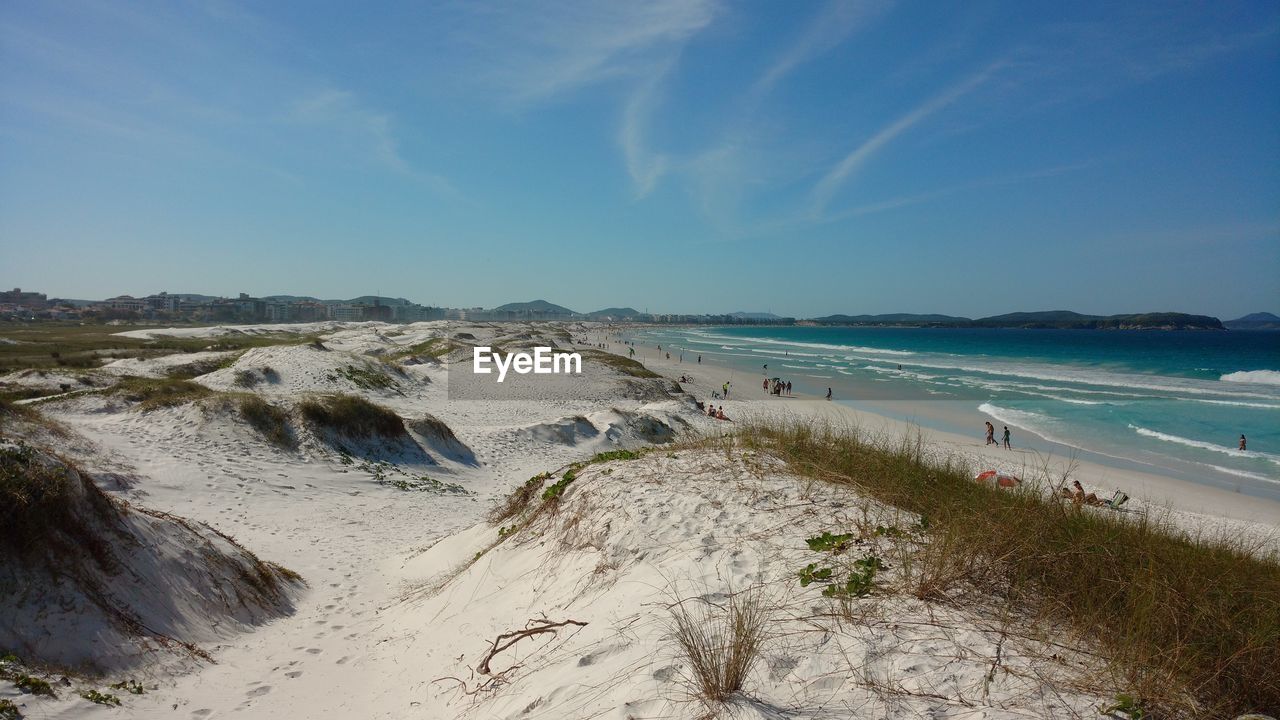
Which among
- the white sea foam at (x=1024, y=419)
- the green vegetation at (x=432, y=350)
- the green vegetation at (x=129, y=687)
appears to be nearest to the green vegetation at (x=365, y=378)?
the green vegetation at (x=432, y=350)

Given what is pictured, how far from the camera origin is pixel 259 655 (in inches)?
241

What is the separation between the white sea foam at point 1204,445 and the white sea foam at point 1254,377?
1513 inches

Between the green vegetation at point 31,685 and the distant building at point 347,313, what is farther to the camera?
the distant building at point 347,313

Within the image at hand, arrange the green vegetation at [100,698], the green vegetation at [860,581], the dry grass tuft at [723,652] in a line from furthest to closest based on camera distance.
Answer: the green vegetation at [100,698], the green vegetation at [860,581], the dry grass tuft at [723,652]

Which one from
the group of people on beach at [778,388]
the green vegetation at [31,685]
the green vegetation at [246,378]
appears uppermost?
the green vegetation at [246,378]

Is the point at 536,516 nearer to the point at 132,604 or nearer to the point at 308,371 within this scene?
the point at 132,604

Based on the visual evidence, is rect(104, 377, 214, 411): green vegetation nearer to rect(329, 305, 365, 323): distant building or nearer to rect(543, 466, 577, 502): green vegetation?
rect(543, 466, 577, 502): green vegetation

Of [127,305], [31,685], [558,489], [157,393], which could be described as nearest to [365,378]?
[157,393]

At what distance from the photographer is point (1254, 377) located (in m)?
59.4

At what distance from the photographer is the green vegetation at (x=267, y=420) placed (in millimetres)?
15367

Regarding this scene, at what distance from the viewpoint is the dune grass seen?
3121 millimetres

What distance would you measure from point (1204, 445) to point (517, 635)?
119ft

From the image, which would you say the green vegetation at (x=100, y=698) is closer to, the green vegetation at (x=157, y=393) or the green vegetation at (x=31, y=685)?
the green vegetation at (x=31, y=685)

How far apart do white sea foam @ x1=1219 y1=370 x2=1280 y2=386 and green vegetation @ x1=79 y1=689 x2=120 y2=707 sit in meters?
78.5
